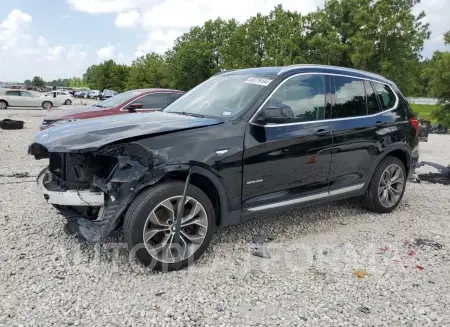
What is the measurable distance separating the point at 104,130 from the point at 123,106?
632 cm

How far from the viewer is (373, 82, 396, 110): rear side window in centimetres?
505

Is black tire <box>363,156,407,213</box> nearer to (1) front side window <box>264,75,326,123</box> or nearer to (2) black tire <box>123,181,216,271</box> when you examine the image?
(1) front side window <box>264,75,326,123</box>

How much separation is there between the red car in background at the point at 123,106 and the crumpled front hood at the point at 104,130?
539 cm

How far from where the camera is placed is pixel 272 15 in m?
44.0

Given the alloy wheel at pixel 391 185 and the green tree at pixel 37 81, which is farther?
the green tree at pixel 37 81

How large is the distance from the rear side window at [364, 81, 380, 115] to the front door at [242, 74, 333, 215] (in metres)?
0.75

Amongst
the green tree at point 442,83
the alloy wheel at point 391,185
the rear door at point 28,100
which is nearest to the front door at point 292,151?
the alloy wheel at point 391,185

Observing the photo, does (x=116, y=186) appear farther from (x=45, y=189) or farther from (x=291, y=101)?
(x=291, y=101)

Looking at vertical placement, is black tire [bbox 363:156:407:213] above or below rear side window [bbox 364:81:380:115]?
below

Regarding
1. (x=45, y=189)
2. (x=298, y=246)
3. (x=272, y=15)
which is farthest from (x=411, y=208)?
(x=272, y=15)

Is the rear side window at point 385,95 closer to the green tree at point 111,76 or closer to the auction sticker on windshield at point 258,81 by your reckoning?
the auction sticker on windshield at point 258,81

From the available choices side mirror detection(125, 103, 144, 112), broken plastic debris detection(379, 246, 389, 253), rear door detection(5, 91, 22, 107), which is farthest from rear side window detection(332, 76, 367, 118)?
rear door detection(5, 91, 22, 107)

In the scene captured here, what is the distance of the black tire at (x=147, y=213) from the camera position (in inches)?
129

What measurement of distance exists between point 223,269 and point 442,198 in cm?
428
